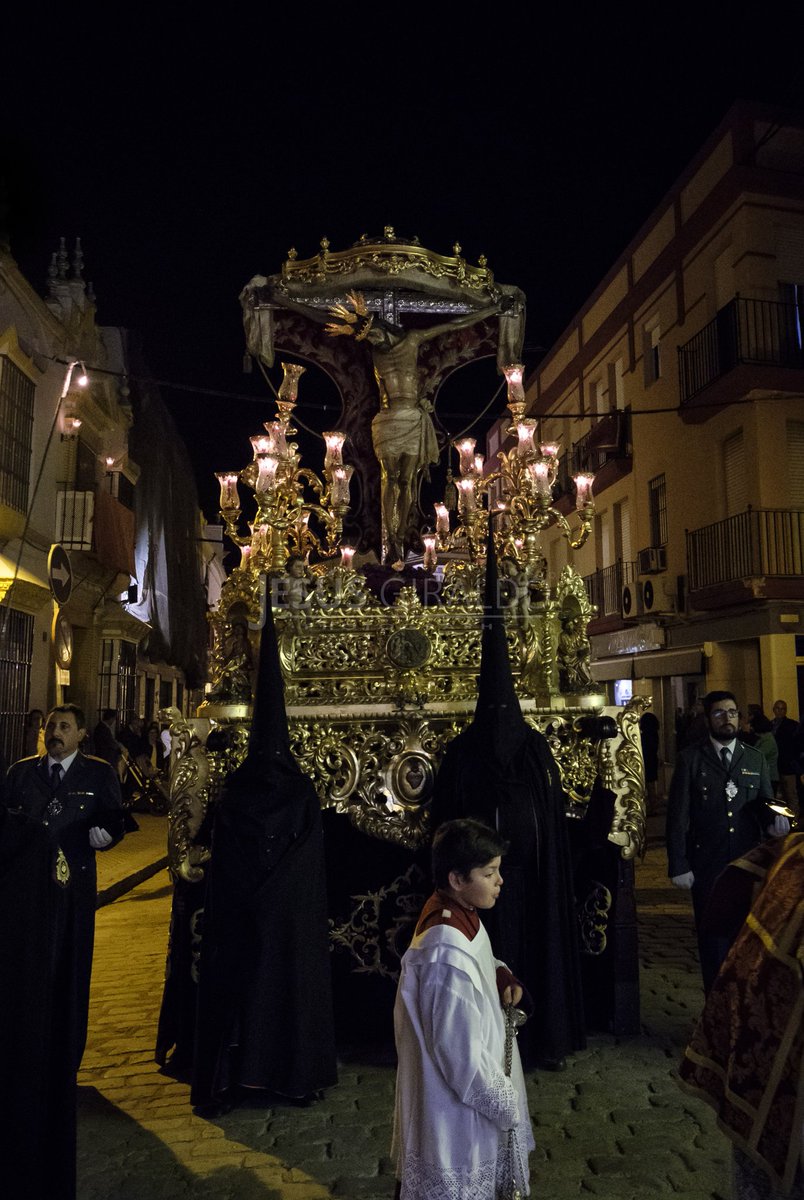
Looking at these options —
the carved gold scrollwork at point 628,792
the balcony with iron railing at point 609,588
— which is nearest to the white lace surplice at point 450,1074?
the carved gold scrollwork at point 628,792

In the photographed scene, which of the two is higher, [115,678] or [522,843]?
[115,678]

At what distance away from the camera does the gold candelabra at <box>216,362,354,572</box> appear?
577cm

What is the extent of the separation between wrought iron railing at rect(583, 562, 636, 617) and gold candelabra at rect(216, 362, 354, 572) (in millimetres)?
14873

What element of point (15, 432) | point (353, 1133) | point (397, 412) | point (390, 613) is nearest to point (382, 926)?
point (353, 1133)

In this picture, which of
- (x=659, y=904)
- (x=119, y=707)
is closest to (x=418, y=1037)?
(x=659, y=904)

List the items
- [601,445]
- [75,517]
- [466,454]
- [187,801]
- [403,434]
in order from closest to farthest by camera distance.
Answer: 1. [187,801]
2. [403,434]
3. [466,454]
4. [75,517]
5. [601,445]

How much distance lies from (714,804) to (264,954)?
101 inches

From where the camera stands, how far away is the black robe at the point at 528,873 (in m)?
4.46

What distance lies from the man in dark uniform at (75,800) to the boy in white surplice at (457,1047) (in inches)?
102

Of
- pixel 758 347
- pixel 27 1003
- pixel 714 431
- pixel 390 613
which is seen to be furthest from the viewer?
pixel 714 431

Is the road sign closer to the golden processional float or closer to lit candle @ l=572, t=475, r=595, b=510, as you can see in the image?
the golden processional float

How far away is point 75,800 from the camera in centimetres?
489

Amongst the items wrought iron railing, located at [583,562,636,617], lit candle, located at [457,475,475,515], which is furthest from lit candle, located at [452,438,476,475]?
wrought iron railing, located at [583,562,636,617]

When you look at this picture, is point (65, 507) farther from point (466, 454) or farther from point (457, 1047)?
point (457, 1047)
